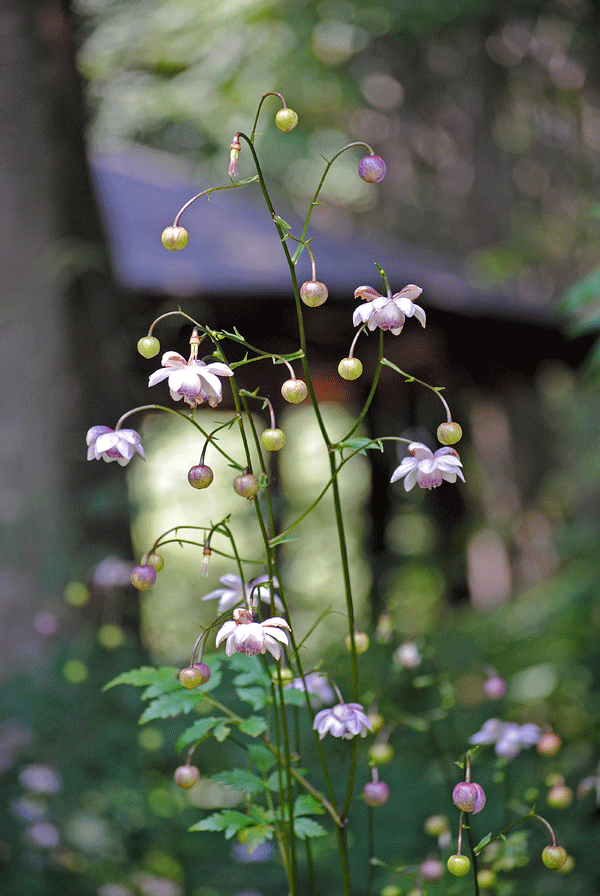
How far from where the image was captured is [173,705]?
0.97 meters

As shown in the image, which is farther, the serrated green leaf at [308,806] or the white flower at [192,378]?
the serrated green leaf at [308,806]

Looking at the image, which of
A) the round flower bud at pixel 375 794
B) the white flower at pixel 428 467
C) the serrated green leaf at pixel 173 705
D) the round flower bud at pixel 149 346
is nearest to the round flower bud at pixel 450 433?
the white flower at pixel 428 467

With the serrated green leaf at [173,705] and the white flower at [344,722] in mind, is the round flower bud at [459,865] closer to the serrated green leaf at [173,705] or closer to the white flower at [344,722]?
the white flower at [344,722]

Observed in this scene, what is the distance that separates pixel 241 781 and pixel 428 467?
491 mm

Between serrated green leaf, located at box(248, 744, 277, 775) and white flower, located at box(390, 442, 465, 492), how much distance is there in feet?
1.45

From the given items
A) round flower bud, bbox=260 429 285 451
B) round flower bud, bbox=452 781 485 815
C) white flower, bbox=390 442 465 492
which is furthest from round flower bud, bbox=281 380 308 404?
round flower bud, bbox=452 781 485 815

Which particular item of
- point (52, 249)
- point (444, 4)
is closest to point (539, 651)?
point (52, 249)

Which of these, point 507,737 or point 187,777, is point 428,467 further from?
point 507,737

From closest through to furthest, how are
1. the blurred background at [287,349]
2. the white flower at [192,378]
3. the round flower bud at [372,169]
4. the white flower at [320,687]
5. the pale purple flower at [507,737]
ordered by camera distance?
the white flower at [192,378] < the round flower bud at [372,169] < the white flower at [320,687] < the pale purple flower at [507,737] < the blurred background at [287,349]

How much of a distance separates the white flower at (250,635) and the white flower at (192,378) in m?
0.25

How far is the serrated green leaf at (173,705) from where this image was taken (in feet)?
3.11

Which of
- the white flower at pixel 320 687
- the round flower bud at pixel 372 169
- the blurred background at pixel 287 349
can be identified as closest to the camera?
the round flower bud at pixel 372 169

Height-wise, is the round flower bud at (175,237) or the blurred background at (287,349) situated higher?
the round flower bud at (175,237)

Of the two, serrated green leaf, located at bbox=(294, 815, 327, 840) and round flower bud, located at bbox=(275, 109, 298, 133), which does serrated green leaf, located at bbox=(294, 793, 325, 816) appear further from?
round flower bud, located at bbox=(275, 109, 298, 133)
